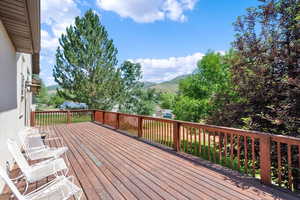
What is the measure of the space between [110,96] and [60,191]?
1420 centimetres

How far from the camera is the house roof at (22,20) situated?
2.41 meters

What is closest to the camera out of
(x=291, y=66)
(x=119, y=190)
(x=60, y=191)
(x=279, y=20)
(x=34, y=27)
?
(x=60, y=191)

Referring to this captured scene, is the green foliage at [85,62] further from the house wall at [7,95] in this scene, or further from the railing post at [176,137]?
the railing post at [176,137]

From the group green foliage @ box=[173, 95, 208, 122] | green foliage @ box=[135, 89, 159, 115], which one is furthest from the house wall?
green foliage @ box=[135, 89, 159, 115]

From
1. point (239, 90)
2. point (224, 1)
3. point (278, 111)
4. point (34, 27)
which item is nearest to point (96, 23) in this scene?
point (224, 1)

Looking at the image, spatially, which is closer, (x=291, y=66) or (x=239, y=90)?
(x=291, y=66)

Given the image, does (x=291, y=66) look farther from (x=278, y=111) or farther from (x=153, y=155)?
(x=153, y=155)

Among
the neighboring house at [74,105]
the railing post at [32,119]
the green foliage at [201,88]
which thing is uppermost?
the green foliage at [201,88]

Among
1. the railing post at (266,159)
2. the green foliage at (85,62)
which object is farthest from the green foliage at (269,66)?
the green foliage at (85,62)

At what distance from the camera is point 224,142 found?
324 centimetres

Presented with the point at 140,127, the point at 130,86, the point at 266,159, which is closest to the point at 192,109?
the point at 140,127

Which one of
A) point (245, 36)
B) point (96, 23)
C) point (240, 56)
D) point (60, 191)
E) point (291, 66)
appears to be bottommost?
point (60, 191)

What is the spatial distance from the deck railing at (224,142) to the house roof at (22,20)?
3.62m

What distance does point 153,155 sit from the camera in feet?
13.2
